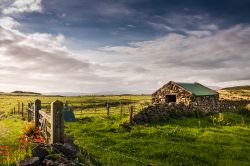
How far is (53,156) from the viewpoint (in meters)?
10.3

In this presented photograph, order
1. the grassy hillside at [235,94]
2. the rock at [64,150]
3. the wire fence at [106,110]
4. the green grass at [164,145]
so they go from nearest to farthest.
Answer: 1. the rock at [64,150]
2. the green grass at [164,145]
3. the wire fence at [106,110]
4. the grassy hillside at [235,94]

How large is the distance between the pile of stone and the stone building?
34.2 m

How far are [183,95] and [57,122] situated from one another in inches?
1356

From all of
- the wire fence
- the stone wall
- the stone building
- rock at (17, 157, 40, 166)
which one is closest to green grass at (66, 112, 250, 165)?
the stone wall

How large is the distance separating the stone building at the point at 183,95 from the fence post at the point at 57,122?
33.2m

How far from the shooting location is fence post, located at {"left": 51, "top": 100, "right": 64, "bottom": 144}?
1222 cm

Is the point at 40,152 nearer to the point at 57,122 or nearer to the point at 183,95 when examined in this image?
the point at 57,122

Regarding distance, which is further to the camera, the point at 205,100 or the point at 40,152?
the point at 205,100

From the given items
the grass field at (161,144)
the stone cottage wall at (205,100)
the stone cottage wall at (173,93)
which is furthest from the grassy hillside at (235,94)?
the grass field at (161,144)

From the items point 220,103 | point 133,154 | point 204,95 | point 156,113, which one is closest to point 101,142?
point 133,154

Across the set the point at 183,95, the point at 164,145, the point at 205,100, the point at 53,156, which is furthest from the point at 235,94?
the point at 53,156

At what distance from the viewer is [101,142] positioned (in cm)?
1984

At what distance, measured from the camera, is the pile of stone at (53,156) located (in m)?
9.72

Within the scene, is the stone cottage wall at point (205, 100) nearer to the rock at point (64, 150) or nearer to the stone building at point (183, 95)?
the stone building at point (183, 95)
